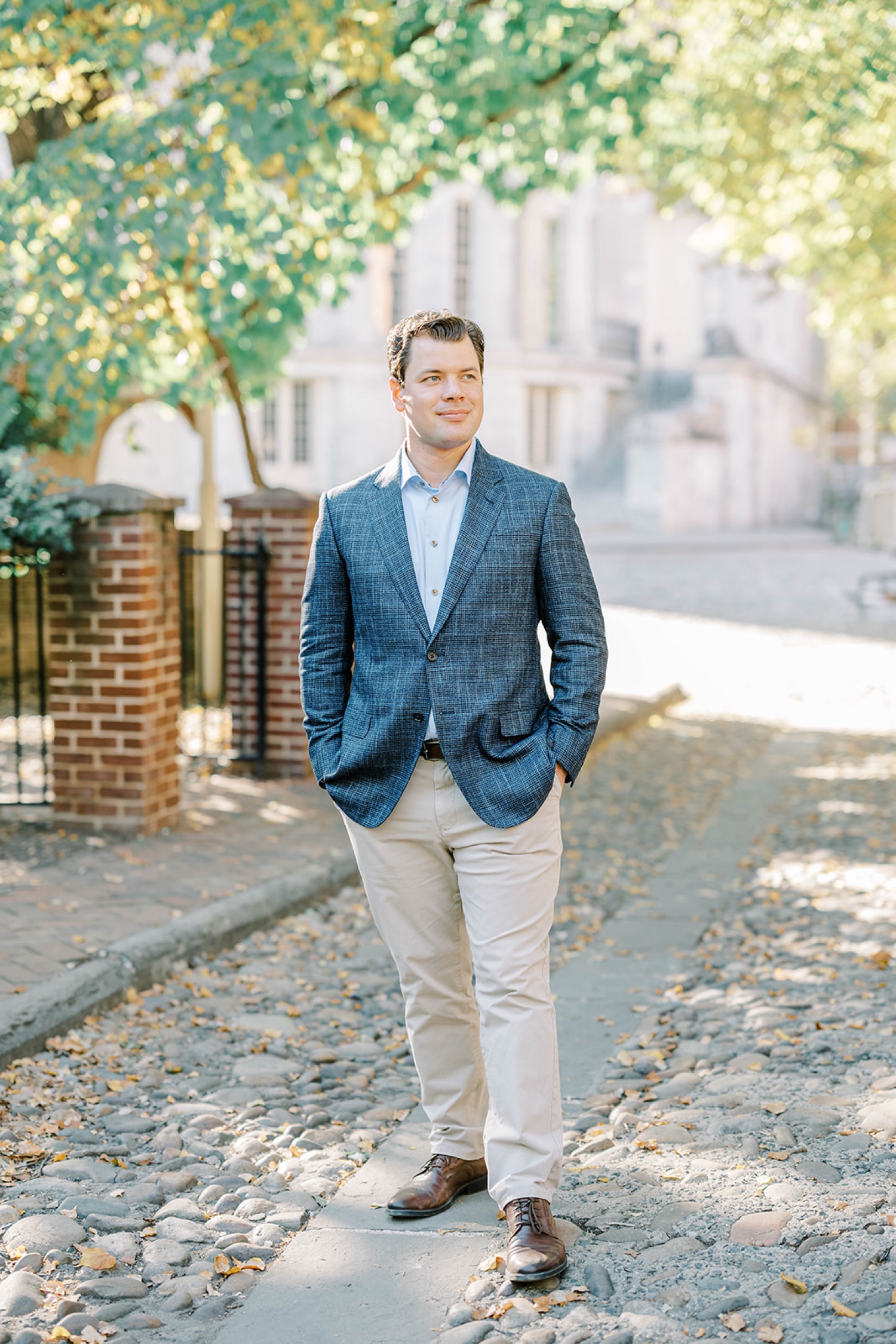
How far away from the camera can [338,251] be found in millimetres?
10141

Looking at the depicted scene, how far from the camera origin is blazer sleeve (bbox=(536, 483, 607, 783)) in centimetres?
302

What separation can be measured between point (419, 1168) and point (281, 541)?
5.44m

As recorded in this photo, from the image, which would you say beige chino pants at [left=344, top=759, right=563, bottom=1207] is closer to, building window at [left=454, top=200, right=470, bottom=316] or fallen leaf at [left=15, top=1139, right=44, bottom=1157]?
fallen leaf at [left=15, top=1139, right=44, bottom=1157]

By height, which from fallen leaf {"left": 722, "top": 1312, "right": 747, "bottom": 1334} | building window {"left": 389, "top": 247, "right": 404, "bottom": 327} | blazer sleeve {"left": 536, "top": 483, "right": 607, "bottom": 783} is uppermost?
building window {"left": 389, "top": 247, "right": 404, "bottom": 327}

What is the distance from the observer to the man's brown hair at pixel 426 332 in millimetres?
3016

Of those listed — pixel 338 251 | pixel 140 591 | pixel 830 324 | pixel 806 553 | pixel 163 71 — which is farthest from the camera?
pixel 806 553

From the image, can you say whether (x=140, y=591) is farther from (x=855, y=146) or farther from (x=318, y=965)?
(x=855, y=146)

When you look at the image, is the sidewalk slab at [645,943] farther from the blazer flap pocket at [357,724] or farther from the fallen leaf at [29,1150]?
the blazer flap pocket at [357,724]

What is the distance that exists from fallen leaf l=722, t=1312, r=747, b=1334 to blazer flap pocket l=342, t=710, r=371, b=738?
1349 millimetres

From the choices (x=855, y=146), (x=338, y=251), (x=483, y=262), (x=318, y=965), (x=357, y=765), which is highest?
(x=483, y=262)

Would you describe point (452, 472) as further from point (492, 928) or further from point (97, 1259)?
point (97, 1259)

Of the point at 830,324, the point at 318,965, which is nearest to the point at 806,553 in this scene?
the point at 830,324

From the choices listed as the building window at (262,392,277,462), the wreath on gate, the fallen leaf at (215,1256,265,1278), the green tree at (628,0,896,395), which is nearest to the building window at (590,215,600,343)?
the building window at (262,392,277,462)

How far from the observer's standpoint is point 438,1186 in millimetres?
3291
